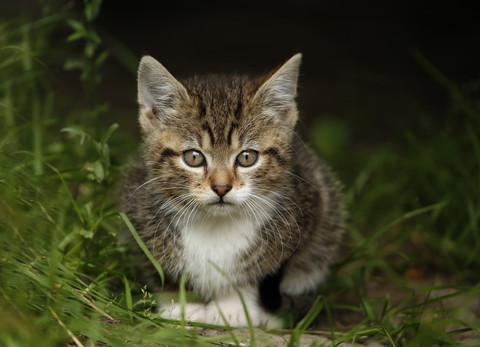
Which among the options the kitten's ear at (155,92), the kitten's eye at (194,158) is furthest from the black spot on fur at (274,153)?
the kitten's ear at (155,92)

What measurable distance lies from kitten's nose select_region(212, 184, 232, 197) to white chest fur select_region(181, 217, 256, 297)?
10.4 inches

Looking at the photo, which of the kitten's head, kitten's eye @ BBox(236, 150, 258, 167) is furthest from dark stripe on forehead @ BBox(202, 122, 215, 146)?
kitten's eye @ BBox(236, 150, 258, 167)

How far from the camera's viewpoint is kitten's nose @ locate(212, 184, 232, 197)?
273cm

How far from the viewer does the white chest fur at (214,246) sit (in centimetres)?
297

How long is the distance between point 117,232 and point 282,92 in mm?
1202

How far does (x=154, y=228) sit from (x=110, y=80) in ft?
12.3

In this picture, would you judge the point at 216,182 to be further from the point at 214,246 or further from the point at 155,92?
the point at 155,92

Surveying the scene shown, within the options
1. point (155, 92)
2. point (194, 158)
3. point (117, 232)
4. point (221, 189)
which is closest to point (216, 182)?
point (221, 189)

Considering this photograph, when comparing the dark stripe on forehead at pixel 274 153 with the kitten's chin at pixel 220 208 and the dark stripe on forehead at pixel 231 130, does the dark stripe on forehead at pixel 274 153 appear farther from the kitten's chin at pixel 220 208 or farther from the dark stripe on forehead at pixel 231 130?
the kitten's chin at pixel 220 208

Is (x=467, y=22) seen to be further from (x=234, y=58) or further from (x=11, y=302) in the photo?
(x=11, y=302)

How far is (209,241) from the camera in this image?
9.77ft

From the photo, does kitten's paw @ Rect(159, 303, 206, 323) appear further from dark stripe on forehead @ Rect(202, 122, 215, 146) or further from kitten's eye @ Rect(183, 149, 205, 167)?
dark stripe on forehead @ Rect(202, 122, 215, 146)

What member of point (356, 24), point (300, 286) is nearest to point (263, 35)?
point (356, 24)

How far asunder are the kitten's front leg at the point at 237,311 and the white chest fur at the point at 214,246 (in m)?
0.16
